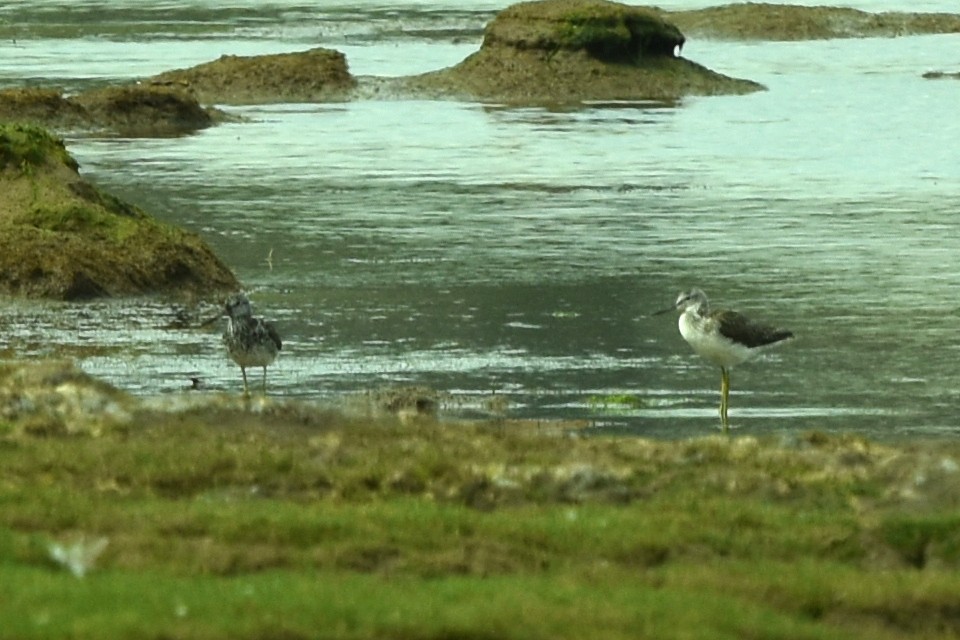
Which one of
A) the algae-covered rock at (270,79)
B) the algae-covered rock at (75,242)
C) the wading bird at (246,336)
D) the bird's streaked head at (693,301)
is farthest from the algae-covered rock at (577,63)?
the wading bird at (246,336)

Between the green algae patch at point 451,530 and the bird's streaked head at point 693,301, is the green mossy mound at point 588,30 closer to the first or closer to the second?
the bird's streaked head at point 693,301

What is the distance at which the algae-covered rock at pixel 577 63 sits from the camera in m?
44.8

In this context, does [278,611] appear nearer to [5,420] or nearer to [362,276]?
[5,420]

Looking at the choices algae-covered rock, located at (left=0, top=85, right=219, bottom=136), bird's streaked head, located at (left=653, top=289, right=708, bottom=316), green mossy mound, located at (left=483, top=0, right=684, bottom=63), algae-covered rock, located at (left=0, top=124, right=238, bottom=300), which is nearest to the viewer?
bird's streaked head, located at (left=653, top=289, right=708, bottom=316)

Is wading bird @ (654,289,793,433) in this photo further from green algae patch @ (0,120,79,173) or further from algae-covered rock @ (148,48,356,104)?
algae-covered rock @ (148,48,356,104)

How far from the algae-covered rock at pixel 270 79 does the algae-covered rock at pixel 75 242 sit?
20.9 meters

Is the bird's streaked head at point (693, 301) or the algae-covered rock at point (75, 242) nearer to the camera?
the bird's streaked head at point (693, 301)

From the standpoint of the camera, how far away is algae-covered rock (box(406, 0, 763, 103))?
44.8m

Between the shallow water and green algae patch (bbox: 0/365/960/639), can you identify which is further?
the shallow water

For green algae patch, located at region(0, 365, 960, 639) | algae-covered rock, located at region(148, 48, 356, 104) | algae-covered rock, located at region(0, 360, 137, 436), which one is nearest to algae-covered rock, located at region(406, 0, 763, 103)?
algae-covered rock, located at region(148, 48, 356, 104)

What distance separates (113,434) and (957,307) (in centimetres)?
1050

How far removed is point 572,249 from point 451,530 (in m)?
14.5

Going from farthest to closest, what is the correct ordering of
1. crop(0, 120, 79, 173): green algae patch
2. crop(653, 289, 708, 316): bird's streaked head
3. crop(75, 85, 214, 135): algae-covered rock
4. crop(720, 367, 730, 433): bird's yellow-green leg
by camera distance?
crop(75, 85, 214, 135): algae-covered rock
crop(0, 120, 79, 173): green algae patch
crop(653, 289, 708, 316): bird's streaked head
crop(720, 367, 730, 433): bird's yellow-green leg

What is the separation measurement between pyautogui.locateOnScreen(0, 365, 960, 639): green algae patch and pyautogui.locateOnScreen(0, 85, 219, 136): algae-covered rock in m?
23.3
